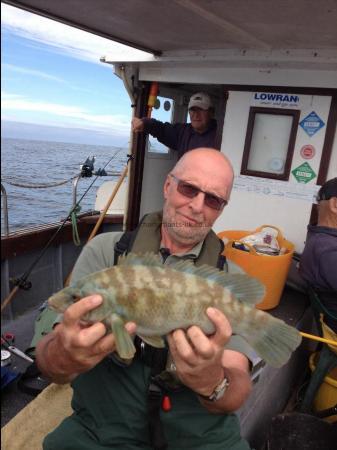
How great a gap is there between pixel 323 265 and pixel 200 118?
3.11 m

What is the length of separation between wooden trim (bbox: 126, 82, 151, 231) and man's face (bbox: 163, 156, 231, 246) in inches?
159

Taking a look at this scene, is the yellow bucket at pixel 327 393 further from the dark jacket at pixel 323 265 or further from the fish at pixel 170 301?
the fish at pixel 170 301

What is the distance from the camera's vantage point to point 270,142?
4.84 metres

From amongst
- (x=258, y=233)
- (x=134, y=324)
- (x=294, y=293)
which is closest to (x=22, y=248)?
(x=258, y=233)

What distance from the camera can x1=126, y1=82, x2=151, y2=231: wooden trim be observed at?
240 inches

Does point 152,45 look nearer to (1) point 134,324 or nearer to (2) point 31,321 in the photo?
(2) point 31,321

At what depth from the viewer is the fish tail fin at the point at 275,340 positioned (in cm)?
158

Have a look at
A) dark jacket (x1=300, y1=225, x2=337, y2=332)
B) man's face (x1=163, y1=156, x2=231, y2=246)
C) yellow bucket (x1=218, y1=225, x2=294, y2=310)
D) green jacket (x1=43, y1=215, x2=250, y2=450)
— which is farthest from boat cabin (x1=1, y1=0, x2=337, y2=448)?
man's face (x1=163, y1=156, x2=231, y2=246)

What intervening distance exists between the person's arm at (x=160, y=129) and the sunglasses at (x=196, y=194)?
3.82 meters

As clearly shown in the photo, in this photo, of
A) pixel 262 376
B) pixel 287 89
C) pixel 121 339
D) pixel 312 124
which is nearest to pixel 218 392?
pixel 121 339

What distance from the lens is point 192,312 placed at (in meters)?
1.55

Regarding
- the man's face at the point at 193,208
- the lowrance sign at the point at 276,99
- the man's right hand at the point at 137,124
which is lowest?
the man's face at the point at 193,208

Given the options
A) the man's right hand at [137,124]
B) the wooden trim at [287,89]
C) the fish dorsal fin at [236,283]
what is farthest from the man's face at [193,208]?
the man's right hand at [137,124]

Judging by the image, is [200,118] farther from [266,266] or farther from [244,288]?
[244,288]
